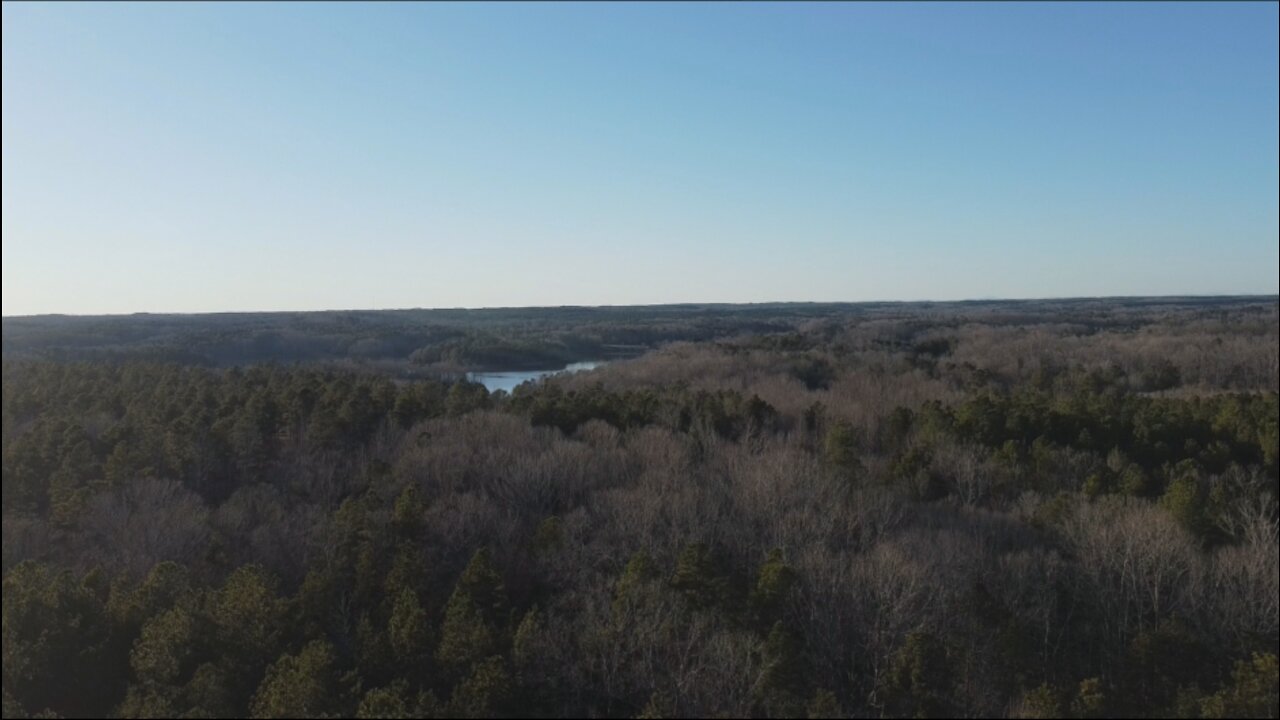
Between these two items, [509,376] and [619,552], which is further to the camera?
[509,376]

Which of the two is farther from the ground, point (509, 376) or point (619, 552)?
point (619, 552)

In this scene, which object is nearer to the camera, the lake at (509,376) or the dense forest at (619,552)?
the dense forest at (619,552)

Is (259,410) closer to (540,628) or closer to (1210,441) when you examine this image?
(540,628)

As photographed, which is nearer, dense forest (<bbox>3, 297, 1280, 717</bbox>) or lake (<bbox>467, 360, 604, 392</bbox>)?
dense forest (<bbox>3, 297, 1280, 717</bbox>)

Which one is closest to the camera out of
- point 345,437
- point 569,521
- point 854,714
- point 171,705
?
point 171,705

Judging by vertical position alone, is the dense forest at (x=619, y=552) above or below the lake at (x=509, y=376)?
above

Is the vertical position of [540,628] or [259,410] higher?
[259,410]

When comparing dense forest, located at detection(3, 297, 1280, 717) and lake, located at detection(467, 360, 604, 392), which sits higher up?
dense forest, located at detection(3, 297, 1280, 717)

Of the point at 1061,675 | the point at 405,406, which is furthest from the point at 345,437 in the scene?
the point at 1061,675
